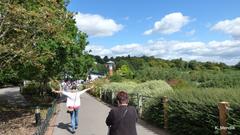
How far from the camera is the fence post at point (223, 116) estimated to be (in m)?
9.34

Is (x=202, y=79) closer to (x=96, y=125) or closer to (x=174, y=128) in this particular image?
(x=96, y=125)

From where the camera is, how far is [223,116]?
31.0 ft

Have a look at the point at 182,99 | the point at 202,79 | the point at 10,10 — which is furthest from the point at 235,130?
the point at 202,79

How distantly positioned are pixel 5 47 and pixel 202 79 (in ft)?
67.7

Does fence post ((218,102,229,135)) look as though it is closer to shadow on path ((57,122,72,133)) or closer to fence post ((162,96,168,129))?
fence post ((162,96,168,129))

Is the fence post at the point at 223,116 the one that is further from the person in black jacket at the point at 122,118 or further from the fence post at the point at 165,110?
the fence post at the point at 165,110

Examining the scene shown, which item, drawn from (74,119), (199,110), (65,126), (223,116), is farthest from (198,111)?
(65,126)

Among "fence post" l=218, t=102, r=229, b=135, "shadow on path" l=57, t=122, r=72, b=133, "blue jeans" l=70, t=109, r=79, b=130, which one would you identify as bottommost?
"shadow on path" l=57, t=122, r=72, b=133

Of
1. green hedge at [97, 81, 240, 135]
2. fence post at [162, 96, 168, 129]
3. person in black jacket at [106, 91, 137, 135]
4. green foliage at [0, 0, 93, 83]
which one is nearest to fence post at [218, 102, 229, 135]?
green hedge at [97, 81, 240, 135]

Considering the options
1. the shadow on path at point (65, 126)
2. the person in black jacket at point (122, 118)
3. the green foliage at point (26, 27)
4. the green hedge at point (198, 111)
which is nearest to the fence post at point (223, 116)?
the green hedge at point (198, 111)

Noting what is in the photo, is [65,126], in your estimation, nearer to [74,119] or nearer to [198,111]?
[74,119]

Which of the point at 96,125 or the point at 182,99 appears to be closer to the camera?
the point at 182,99

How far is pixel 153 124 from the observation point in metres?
15.0

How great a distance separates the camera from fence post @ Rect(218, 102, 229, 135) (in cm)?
934
